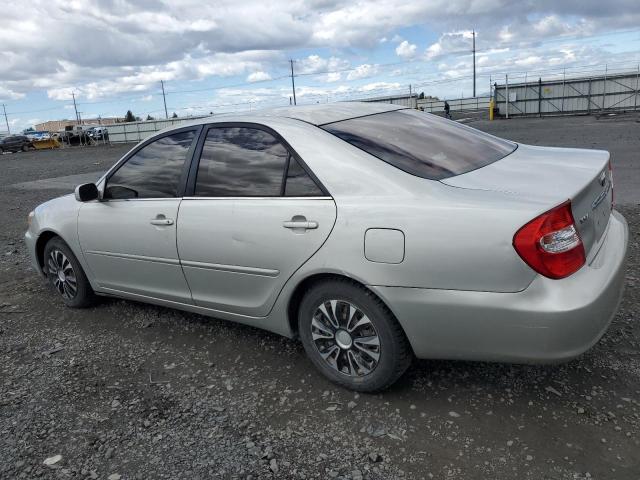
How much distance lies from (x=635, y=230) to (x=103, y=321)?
535 cm

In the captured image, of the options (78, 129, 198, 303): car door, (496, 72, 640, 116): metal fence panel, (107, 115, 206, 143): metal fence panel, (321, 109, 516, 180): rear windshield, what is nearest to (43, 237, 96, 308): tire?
(78, 129, 198, 303): car door

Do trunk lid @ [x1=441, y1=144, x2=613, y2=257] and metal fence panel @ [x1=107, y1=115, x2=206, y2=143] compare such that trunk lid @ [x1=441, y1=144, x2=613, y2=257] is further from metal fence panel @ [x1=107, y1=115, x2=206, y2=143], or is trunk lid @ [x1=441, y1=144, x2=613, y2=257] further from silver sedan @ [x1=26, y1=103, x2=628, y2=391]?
metal fence panel @ [x1=107, y1=115, x2=206, y2=143]

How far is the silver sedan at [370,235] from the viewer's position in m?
2.43

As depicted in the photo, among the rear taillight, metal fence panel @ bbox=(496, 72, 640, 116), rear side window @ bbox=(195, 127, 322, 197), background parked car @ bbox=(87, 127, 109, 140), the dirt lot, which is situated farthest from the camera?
background parked car @ bbox=(87, 127, 109, 140)

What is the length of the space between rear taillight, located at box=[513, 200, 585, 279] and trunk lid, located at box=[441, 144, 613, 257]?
6 cm

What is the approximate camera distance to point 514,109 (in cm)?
3612

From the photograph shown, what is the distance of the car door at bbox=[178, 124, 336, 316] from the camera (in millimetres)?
2980

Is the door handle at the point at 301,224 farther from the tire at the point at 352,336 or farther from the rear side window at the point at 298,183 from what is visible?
the tire at the point at 352,336

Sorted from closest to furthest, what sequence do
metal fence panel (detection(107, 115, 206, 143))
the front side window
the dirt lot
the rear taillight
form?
the rear taillight < the dirt lot < the front side window < metal fence panel (detection(107, 115, 206, 143))

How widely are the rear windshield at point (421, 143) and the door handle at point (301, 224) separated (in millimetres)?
505

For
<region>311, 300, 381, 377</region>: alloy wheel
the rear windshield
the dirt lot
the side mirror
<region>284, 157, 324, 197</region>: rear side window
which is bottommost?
the dirt lot

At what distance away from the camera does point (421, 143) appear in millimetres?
3232

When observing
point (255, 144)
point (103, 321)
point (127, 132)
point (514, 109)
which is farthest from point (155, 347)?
point (127, 132)

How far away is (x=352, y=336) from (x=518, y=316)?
903 mm
